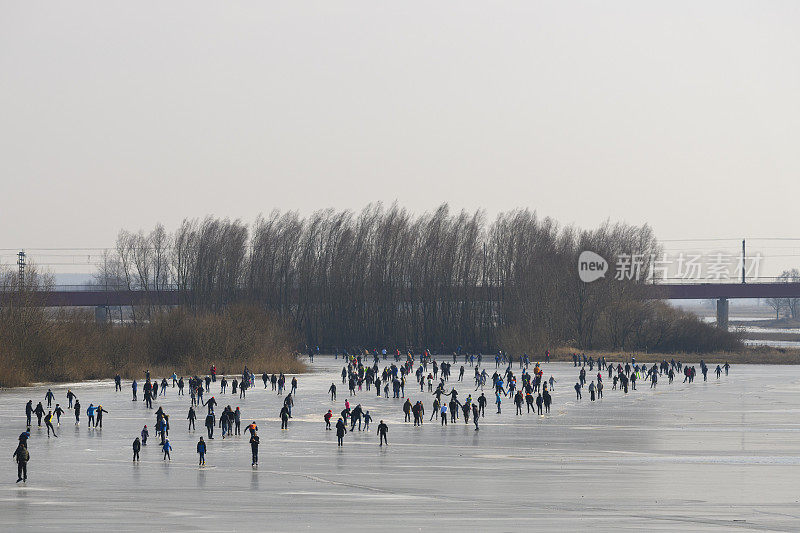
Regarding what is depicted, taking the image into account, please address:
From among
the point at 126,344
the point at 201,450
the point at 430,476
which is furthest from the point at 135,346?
the point at 430,476

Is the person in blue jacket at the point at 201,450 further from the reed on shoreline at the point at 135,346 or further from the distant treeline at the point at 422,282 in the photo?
the distant treeline at the point at 422,282

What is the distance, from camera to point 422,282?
10738cm

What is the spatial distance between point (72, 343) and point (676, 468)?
148 ft

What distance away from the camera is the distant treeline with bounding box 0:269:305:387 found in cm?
6059

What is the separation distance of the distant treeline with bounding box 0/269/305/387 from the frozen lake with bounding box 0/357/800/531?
1837 cm

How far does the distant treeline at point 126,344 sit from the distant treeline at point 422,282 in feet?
81.0

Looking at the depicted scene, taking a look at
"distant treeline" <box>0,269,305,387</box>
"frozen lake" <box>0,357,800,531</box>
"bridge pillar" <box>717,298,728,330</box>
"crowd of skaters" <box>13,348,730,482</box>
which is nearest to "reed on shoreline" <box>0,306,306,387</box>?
"distant treeline" <box>0,269,305,387</box>

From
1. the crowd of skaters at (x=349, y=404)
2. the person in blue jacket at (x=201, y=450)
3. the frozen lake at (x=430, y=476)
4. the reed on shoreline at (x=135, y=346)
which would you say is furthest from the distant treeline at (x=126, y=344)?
the person in blue jacket at (x=201, y=450)

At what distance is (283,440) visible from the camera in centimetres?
3234

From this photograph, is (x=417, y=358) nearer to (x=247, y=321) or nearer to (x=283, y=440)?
(x=247, y=321)

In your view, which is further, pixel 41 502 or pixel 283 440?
pixel 283 440

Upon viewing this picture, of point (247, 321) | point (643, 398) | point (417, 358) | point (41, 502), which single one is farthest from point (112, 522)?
point (417, 358)

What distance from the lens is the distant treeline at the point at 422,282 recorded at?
96562mm

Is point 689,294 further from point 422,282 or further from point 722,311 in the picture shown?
point 422,282
